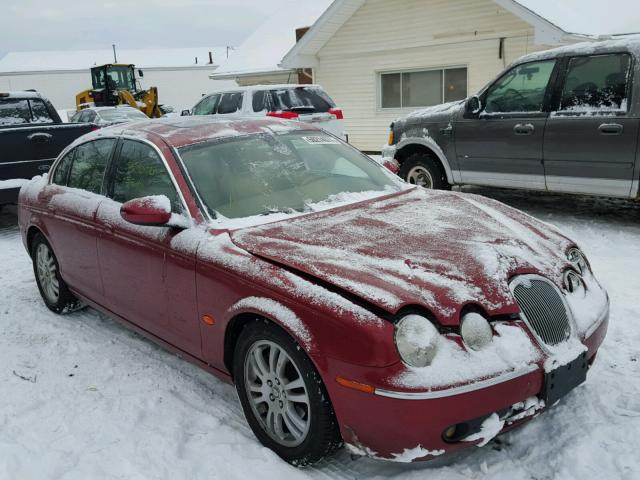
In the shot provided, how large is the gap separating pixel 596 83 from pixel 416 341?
5363mm

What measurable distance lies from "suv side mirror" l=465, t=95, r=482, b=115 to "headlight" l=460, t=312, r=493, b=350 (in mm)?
5416

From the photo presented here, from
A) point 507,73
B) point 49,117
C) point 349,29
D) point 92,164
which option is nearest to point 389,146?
point 507,73

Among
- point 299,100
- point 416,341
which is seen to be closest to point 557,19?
point 299,100

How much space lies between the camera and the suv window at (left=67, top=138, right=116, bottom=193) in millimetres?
4340

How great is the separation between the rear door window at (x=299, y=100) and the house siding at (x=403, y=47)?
355 cm

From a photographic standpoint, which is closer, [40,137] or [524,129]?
[524,129]

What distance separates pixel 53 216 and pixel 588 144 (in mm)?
A: 5443

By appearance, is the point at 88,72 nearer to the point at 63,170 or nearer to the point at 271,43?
the point at 271,43

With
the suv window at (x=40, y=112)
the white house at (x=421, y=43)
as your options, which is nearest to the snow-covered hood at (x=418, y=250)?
the suv window at (x=40, y=112)

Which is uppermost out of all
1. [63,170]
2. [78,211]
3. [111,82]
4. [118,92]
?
[111,82]

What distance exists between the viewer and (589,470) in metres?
2.65

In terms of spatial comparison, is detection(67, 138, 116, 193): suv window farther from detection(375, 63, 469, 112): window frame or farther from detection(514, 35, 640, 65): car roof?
detection(375, 63, 469, 112): window frame

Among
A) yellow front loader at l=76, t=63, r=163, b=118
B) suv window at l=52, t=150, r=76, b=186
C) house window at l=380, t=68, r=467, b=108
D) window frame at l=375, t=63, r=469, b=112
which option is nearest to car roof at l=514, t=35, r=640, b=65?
suv window at l=52, t=150, r=76, b=186

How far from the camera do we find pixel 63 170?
4.89 metres
